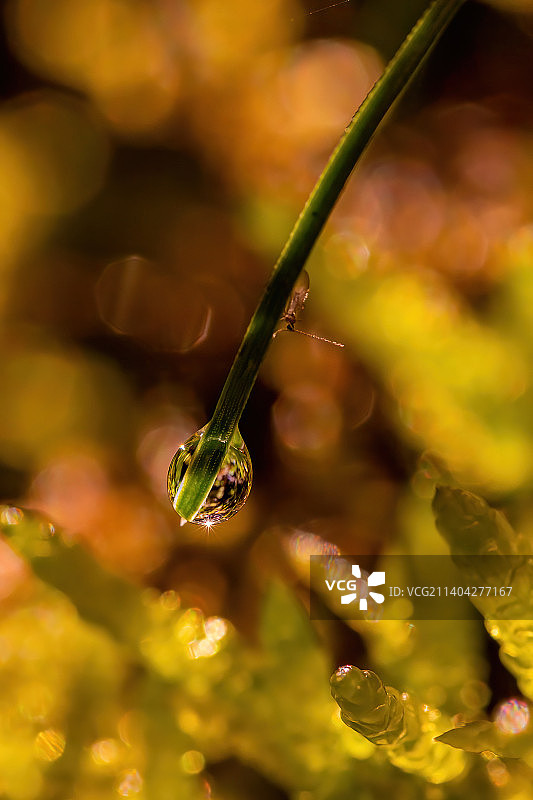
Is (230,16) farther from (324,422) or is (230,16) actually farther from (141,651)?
(141,651)

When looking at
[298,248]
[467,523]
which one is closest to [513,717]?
[467,523]

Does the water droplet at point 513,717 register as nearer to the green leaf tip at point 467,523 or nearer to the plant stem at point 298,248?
the green leaf tip at point 467,523

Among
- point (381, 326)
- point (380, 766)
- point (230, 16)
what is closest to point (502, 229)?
point (381, 326)

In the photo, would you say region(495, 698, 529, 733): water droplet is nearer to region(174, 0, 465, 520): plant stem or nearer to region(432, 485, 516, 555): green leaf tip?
region(432, 485, 516, 555): green leaf tip

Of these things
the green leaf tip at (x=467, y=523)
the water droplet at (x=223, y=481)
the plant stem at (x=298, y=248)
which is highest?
the plant stem at (x=298, y=248)

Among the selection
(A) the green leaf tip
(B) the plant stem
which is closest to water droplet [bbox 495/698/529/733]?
(A) the green leaf tip

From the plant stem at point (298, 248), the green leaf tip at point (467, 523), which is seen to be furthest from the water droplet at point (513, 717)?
the plant stem at point (298, 248)
